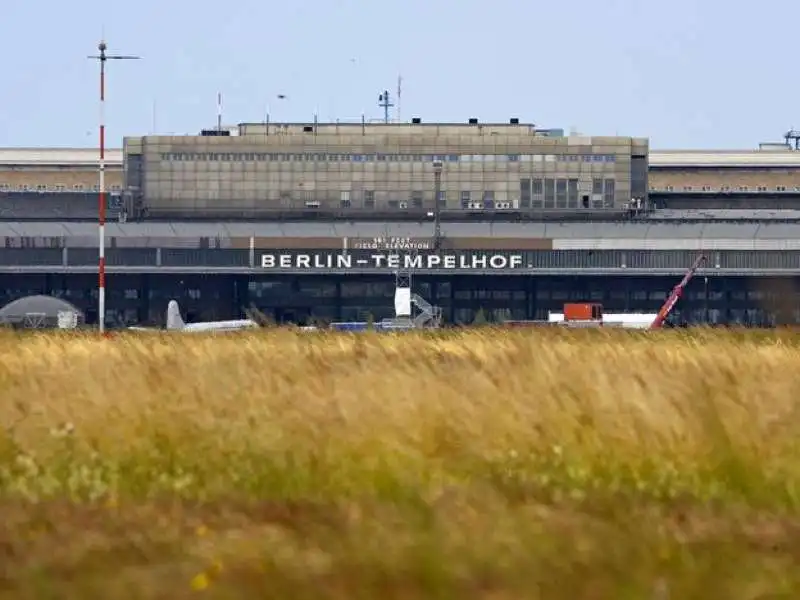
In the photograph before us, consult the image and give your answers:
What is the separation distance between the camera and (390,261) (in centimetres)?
10075

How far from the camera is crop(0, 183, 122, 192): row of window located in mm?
136100

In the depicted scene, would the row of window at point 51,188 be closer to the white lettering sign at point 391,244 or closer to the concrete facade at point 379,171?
the concrete facade at point 379,171

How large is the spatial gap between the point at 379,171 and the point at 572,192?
17.3 m

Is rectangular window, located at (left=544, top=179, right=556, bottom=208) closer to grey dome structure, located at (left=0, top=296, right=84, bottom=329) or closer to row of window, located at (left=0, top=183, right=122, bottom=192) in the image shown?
row of window, located at (left=0, top=183, right=122, bottom=192)

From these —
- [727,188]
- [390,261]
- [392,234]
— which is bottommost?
[390,261]

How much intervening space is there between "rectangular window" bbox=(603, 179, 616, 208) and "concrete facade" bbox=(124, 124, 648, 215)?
3.5 inches

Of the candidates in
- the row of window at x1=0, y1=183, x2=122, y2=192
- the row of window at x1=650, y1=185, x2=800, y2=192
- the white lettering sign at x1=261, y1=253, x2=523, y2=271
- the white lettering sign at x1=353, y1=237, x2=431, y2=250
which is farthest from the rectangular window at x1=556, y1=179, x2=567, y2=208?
the row of window at x1=0, y1=183, x2=122, y2=192

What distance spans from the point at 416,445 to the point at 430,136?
118 metres

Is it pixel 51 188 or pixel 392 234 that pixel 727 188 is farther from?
pixel 51 188

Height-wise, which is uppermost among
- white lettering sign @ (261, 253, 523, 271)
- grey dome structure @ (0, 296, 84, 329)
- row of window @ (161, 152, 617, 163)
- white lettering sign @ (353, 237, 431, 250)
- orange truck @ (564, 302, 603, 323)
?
row of window @ (161, 152, 617, 163)

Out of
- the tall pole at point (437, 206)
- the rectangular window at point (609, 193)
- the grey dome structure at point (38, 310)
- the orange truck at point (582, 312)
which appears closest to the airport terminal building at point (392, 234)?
the rectangular window at point (609, 193)

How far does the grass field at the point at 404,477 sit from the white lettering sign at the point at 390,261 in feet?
272

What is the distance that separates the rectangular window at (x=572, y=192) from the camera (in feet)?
418

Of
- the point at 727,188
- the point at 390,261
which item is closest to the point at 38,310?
the point at 390,261
